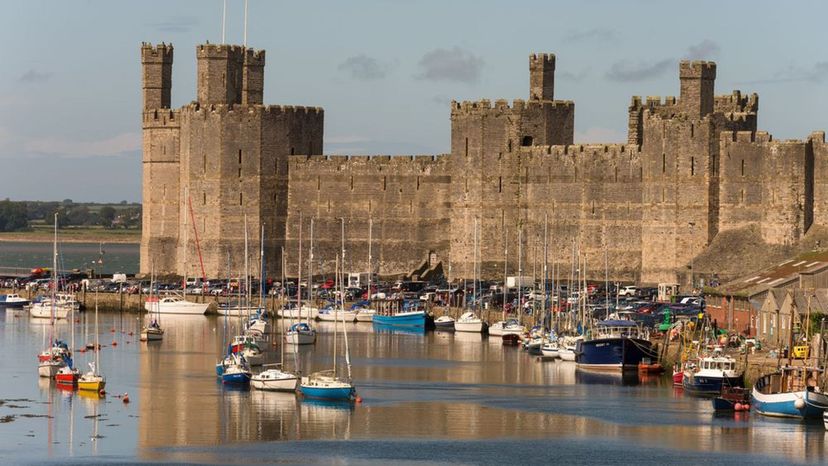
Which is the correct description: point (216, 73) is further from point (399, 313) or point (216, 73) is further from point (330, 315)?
point (399, 313)

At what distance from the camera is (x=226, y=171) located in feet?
334

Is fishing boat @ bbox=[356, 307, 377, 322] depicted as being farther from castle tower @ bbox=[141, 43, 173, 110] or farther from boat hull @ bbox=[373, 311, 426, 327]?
castle tower @ bbox=[141, 43, 173, 110]

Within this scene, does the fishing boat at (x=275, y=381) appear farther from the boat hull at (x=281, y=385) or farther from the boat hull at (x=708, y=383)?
the boat hull at (x=708, y=383)

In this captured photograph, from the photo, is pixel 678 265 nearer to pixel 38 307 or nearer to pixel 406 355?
pixel 406 355

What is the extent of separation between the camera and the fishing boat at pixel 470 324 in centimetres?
9088

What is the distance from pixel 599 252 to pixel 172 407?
3171cm

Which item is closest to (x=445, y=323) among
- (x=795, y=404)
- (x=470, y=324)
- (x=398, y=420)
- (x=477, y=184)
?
(x=470, y=324)

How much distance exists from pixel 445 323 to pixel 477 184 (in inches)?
283

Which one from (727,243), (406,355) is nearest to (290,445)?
Result: (406,355)

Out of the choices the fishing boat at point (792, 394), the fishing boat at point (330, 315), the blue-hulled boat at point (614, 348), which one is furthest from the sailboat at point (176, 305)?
the fishing boat at point (792, 394)

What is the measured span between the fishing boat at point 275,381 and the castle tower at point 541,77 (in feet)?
99.3

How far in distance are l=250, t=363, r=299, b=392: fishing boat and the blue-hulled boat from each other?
11106 millimetres

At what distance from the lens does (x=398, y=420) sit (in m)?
64.4

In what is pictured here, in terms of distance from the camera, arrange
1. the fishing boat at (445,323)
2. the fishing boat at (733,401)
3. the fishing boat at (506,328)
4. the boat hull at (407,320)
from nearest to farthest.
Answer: the fishing boat at (733,401)
the fishing boat at (506,328)
the fishing boat at (445,323)
the boat hull at (407,320)
